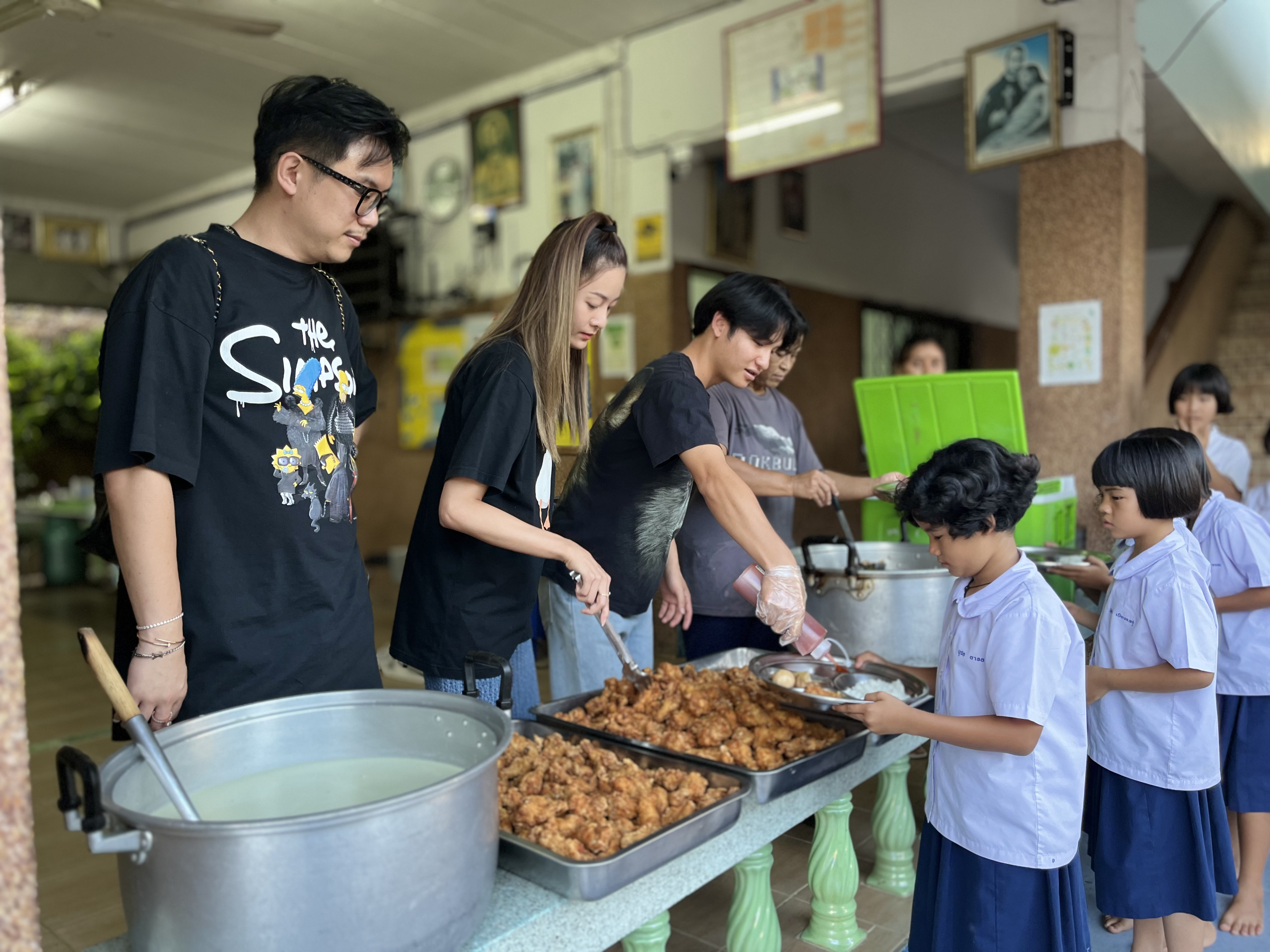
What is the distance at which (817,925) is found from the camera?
2156mm

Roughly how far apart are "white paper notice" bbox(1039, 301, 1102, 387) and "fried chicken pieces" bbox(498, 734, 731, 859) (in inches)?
128

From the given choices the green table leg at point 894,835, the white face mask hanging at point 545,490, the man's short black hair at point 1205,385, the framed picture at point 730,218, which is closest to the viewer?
the white face mask hanging at point 545,490

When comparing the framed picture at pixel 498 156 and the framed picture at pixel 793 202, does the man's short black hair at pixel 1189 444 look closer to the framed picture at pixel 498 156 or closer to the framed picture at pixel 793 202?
the framed picture at pixel 793 202

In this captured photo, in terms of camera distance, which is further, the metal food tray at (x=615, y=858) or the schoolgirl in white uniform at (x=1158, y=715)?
the schoolgirl in white uniform at (x=1158, y=715)

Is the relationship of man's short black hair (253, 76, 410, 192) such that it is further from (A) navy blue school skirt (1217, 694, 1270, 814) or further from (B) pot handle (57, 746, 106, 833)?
(A) navy blue school skirt (1217, 694, 1270, 814)

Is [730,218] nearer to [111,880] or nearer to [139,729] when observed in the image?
[111,880]

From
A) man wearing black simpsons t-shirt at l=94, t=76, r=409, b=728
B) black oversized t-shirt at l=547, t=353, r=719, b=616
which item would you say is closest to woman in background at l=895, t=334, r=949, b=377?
black oversized t-shirt at l=547, t=353, r=719, b=616

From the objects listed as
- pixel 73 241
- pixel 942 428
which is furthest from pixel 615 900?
pixel 73 241

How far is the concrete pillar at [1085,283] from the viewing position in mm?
3826

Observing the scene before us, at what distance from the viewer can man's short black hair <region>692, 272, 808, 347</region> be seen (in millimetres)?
2096

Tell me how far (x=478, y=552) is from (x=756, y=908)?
Answer: 0.90 metres

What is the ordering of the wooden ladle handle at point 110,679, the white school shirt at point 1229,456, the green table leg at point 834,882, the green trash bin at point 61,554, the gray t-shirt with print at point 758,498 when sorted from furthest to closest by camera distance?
the green trash bin at point 61,554 < the white school shirt at point 1229,456 < the gray t-shirt with print at point 758,498 < the green table leg at point 834,882 < the wooden ladle handle at point 110,679

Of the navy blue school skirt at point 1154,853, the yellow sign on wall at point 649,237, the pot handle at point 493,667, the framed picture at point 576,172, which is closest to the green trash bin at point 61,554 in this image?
the framed picture at point 576,172

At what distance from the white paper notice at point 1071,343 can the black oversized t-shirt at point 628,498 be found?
2.60 m
